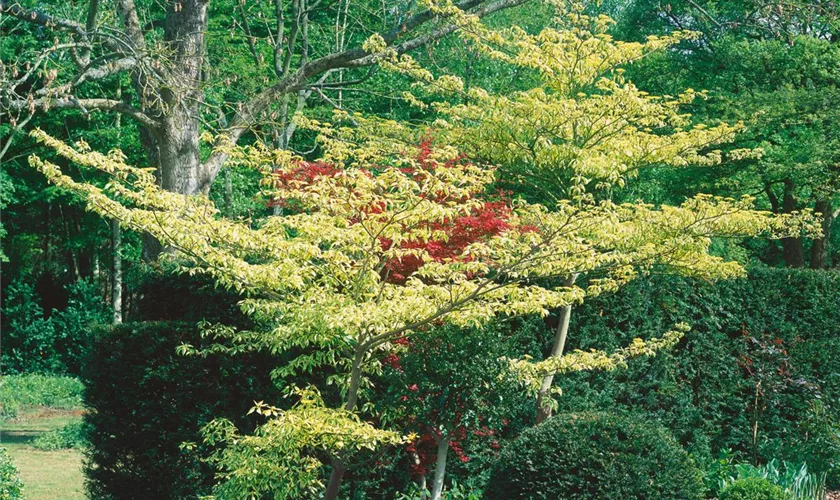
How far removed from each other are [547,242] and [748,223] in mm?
3466

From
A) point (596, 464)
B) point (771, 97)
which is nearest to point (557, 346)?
point (596, 464)

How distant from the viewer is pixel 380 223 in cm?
653

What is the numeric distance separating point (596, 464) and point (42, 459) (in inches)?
334

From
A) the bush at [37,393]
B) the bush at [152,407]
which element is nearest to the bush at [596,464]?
the bush at [152,407]

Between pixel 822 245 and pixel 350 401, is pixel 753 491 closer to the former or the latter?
pixel 350 401

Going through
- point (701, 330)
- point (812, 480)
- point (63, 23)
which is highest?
point (63, 23)

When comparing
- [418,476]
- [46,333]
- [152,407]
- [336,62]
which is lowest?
[46,333]

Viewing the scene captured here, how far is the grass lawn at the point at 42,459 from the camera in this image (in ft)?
31.9

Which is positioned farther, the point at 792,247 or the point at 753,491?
the point at 792,247

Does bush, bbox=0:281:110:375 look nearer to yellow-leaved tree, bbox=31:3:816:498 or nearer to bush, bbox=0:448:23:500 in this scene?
yellow-leaved tree, bbox=31:3:816:498

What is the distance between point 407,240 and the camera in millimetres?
6766

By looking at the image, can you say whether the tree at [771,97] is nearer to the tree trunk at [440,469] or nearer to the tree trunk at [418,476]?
the tree trunk at [418,476]

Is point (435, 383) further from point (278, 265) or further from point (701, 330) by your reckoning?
point (701, 330)

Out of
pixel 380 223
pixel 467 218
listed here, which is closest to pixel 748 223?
pixel 467 218
